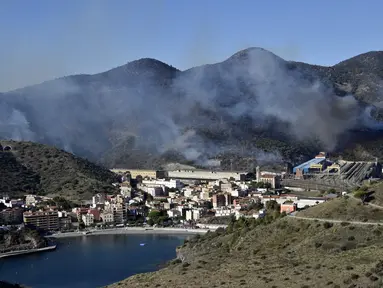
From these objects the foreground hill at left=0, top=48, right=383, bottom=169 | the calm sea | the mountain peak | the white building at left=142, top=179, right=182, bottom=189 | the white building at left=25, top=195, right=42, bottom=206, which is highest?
the mountain peak

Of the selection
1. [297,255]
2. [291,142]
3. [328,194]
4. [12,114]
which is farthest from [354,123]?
[297,255]

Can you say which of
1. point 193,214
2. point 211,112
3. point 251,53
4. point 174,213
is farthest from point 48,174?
point 251,53

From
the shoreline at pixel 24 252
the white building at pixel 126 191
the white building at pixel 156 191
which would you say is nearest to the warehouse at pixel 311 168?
the white building at pixel 156 191

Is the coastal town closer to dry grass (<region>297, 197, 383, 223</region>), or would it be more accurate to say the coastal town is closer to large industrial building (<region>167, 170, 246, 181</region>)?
large industrial building (<region>167, 170, 246, 181</region>)

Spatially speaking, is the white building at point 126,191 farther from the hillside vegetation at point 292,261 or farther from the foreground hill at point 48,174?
the hillside vegetation at point 292,261

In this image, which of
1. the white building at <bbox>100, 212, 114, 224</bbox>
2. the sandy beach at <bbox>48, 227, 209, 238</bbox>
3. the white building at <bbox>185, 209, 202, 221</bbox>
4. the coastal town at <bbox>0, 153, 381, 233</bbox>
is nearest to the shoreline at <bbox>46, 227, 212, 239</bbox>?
the sandy beach at <bbox>48, 227, 209, 238</bbox>

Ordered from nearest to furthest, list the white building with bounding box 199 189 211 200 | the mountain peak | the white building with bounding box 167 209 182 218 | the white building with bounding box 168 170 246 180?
the white building with bounding box 167 209 182 218
the white building with bounding box 199 189 211 200
the white building with bounding box 168 170 246 180
the mountain peak
